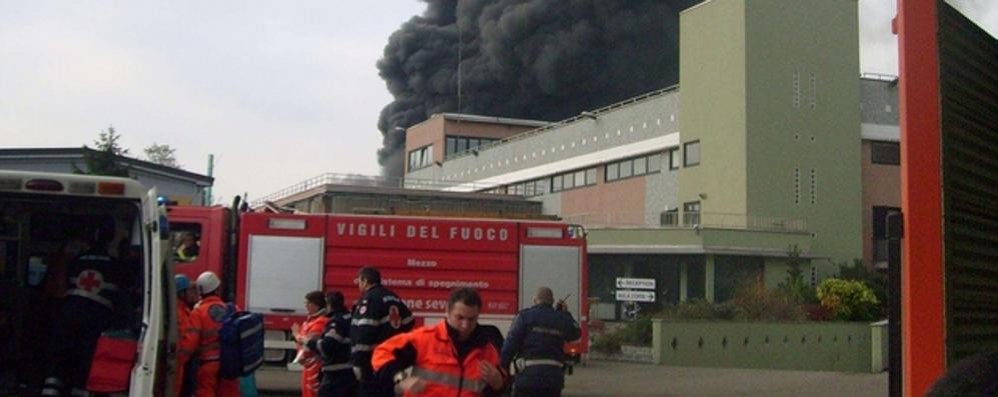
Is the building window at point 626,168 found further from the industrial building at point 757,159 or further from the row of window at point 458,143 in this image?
the row of window at point 458,143

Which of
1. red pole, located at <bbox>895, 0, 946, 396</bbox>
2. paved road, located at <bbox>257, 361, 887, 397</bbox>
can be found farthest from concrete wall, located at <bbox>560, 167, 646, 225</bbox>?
red pole, located at <bbox>895, 0, 946, 396</bbox>

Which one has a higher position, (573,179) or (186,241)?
(573,179)

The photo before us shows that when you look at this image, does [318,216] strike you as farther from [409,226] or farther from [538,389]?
[538,389]

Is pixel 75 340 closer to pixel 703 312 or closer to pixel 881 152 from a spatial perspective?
pixel 703 312

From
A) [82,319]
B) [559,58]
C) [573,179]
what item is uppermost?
[559,58]

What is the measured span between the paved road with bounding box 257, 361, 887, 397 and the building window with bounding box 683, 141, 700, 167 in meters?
14.7

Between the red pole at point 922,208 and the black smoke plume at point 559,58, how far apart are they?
208 feet

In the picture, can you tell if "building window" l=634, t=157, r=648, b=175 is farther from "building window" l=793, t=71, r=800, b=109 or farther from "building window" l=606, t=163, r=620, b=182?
"building window" l=793, t=71, r=800, b=109

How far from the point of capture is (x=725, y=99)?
36312mm

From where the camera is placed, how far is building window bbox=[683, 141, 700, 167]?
3731 centimetres

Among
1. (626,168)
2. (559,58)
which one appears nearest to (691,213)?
(626,168)

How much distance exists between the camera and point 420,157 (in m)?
60.1

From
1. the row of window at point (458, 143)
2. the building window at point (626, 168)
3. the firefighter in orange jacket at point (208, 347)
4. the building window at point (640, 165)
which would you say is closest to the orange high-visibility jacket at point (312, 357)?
the firefighter in orange jacket at point (208, 347)

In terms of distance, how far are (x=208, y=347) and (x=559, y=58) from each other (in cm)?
5906
